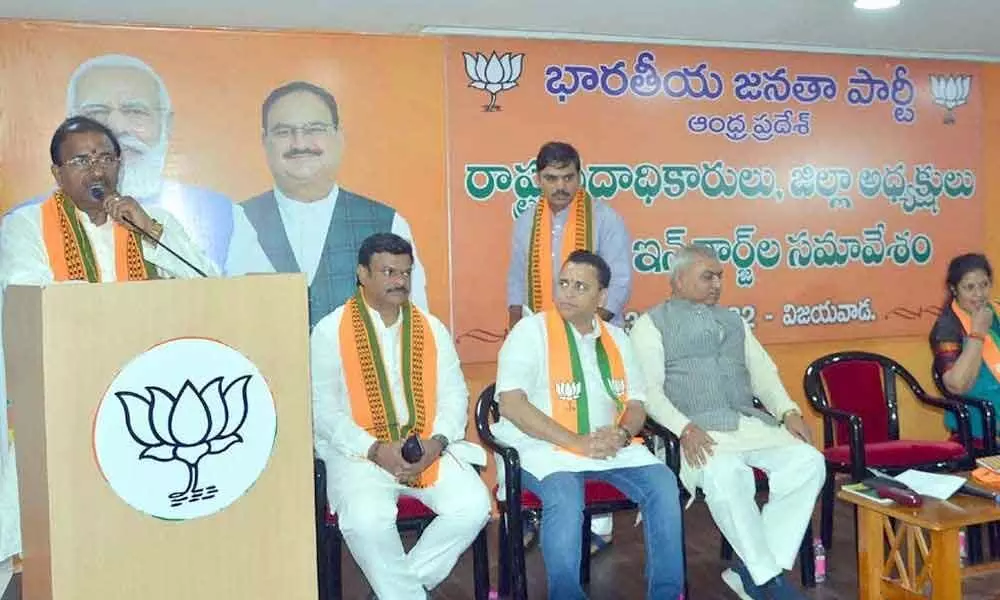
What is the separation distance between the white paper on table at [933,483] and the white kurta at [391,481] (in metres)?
1.46

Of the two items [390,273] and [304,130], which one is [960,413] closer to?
[390,273]

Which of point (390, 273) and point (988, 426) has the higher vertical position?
point (390, 273)

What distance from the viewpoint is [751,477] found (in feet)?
11.8

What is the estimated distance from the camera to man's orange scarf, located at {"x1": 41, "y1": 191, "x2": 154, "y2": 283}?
3.08 metres

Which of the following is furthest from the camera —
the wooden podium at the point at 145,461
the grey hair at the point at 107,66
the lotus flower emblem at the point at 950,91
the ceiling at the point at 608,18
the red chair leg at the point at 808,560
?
the lotus flower emblem at the point at 950,91

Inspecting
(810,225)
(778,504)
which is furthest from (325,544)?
(810,225)

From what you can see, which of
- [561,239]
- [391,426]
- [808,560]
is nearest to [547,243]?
[561,239]

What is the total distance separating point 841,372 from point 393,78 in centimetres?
248

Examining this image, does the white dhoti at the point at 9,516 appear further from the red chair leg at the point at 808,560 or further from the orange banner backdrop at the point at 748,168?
the red chair leg at the point at 808,560

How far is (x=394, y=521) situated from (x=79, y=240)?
4.53 feet

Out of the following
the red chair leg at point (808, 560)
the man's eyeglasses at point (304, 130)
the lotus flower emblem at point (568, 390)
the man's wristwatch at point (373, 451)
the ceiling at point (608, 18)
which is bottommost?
the red chair leg at point (808, 560)

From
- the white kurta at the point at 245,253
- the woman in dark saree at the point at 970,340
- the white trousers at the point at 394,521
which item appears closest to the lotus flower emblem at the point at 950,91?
the woman in dark saree at the point at 970,340

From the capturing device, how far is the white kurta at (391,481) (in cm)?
312

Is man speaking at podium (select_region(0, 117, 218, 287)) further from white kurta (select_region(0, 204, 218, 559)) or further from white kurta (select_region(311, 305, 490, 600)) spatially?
white kurta (select_region(311, 305, 490, 600))
